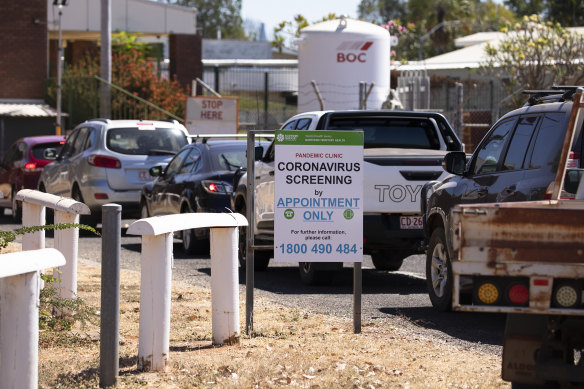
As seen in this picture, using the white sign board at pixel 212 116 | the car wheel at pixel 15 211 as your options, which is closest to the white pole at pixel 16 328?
the car wheel at pixel 15 211

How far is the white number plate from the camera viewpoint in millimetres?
11727

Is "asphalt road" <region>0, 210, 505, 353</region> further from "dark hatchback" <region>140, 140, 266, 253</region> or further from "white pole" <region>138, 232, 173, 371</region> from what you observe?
"white pole" <region>138, 232, 173, 371</region>

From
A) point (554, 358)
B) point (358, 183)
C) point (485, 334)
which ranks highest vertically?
point (358, 183)

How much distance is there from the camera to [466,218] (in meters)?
5.51

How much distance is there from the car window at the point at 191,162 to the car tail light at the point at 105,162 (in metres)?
2.23

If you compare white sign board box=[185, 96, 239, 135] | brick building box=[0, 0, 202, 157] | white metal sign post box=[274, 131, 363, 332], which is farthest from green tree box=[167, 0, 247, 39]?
white metal sign post box=[274, 131, 363, 332]

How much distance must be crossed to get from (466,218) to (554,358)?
3.16 feet

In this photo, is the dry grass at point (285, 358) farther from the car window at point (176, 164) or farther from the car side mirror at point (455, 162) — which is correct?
the car window at point (176, 164)

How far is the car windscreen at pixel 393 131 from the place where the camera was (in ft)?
40.9

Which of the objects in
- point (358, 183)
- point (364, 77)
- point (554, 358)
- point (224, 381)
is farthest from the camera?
point (364, 77)

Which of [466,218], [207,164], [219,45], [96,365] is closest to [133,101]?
[207,164]

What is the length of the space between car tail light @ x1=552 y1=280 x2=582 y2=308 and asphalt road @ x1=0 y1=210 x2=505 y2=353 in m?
2.75

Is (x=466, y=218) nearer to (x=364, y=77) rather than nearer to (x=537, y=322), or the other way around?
(x=537, y=322)

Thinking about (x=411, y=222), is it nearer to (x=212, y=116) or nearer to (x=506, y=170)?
(x=506, y=170)
